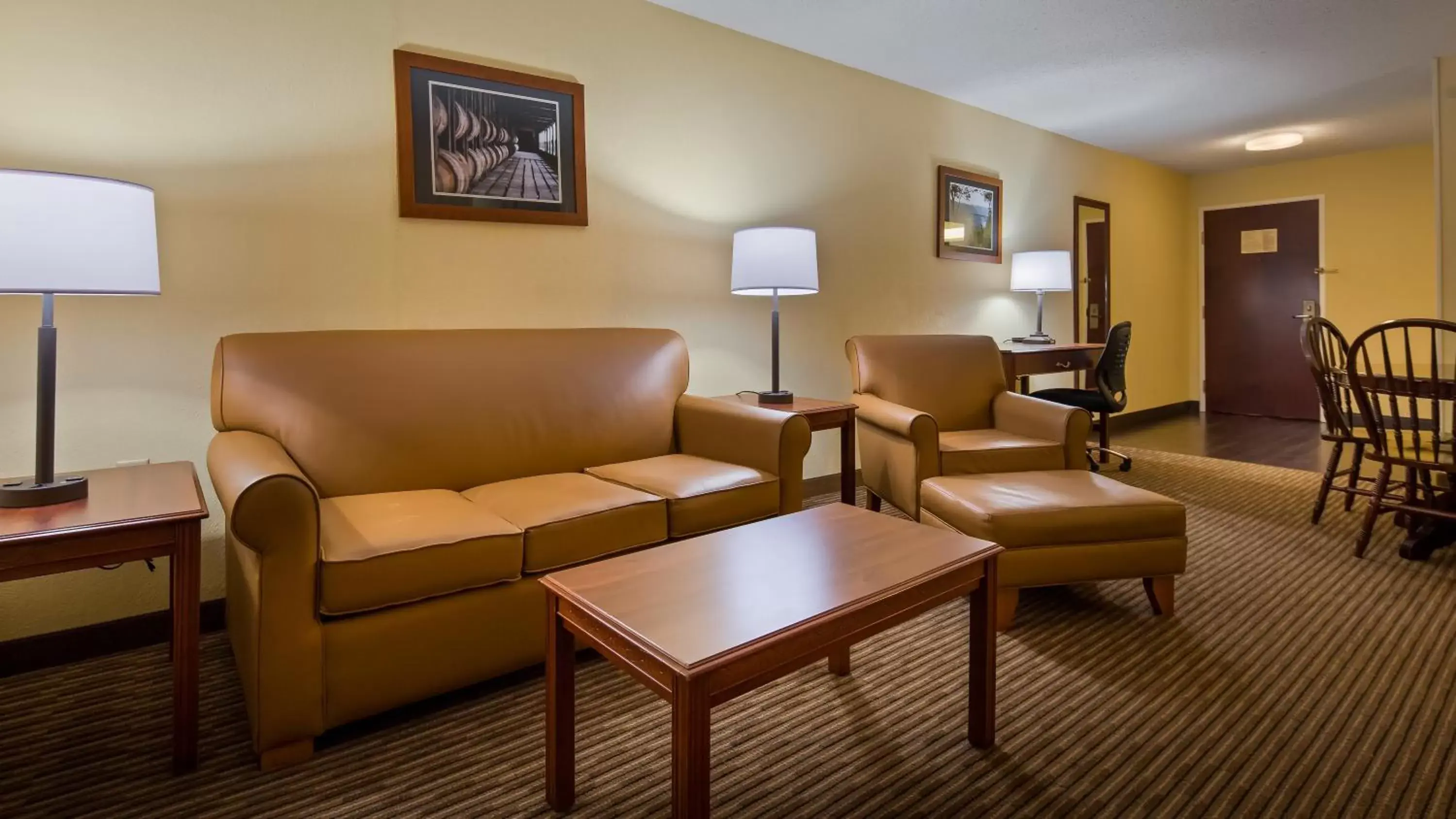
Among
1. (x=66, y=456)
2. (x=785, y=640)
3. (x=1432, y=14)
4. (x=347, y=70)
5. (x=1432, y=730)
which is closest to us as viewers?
(x=785, y=640)

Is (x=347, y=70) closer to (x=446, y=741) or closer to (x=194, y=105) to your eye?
(x=194, y=105)

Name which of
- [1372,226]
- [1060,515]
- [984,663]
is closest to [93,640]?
[984,663]

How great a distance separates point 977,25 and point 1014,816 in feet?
10.5

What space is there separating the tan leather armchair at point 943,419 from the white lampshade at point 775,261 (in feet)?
1.45

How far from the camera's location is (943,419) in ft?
10.8

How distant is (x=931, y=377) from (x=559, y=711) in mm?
2401

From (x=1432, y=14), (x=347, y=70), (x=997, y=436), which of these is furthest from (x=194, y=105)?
(x=1432, y=14)

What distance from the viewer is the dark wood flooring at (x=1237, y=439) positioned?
472 cm

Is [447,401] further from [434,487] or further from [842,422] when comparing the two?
[842,422]

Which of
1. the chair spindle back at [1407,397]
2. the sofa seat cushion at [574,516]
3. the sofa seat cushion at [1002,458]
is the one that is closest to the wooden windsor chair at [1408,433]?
the chair spindle back at [1407,397]

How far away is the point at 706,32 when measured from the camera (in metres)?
3.28

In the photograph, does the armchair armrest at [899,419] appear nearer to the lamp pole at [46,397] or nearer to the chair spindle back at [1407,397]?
the chair spindle back at [1407,397]

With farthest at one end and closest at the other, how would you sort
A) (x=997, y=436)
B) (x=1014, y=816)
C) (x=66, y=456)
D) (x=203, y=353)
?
(x=997, y=436) → (x=203, y=353) → (x=66, y=456) → (x=1014, y=816)

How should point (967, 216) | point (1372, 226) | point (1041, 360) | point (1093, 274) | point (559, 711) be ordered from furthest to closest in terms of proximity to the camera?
point (1372, 226) → point (1093, 274) → point (967, 216) → point (1041, 360) → point (559, 711)
